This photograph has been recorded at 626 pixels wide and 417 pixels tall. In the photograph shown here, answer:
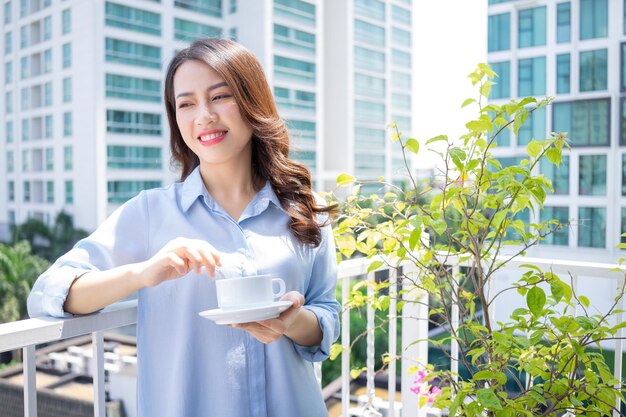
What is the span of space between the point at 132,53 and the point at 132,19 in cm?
148

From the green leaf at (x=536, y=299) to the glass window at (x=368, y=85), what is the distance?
115 ft

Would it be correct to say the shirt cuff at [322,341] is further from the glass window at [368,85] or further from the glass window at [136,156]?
the glass window at [368,85]

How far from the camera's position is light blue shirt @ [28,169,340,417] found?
3.12ft

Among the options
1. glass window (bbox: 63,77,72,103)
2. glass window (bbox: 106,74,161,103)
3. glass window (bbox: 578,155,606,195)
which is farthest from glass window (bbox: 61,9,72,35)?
glass window (bbox: 578,155,606,195)

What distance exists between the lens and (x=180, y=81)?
103 centimetres

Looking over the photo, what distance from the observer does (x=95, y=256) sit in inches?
36.8

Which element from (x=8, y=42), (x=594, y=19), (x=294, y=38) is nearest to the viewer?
(x=594, y=19)

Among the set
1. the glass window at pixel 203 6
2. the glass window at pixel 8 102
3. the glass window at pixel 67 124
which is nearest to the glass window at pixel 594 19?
the glass window at pixel 67 124

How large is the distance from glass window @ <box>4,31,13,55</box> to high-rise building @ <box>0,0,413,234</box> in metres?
0.05

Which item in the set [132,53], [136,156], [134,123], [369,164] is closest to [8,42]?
[132,53]

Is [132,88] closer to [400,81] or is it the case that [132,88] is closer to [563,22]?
[400,81]

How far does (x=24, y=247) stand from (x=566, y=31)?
21.8m

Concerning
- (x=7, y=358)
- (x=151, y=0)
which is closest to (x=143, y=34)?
(x=151, y=0)

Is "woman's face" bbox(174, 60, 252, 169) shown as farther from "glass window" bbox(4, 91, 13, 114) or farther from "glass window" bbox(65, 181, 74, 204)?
"glass window" bbox(4, 91, 13, 114)
